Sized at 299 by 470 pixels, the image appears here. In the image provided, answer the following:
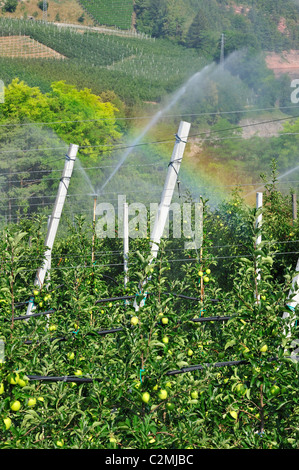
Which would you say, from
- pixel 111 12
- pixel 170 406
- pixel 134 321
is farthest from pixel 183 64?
pixel 170 406

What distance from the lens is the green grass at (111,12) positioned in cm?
8725

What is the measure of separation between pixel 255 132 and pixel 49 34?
30759mm

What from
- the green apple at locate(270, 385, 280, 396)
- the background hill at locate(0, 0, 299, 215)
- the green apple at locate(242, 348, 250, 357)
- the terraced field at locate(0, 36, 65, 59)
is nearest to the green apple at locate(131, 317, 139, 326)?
the green apple at locate(242, 348, 250, 357)

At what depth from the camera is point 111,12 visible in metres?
87.9

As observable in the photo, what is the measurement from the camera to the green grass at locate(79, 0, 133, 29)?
87.2m

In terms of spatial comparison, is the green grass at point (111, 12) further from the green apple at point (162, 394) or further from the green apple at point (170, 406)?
the green apple at point (162, 394)

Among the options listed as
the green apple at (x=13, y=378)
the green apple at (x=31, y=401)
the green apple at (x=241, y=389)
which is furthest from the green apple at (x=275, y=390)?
the green apple at (x=13, y=378)

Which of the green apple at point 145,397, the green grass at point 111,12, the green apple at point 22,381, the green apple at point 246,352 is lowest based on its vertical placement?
the green apple at point 145,397

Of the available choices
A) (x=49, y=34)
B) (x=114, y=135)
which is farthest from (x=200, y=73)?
(x=114, y=135)

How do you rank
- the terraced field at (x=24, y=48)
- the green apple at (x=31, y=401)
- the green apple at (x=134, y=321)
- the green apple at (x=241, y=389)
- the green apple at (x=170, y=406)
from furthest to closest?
the terraced field at (x=24, y=48), the green apple at (x=134, y=321), the green apple at (x=170, y=406), the green apple at (x=241, y=389), the green apple at (x=31, y=401)

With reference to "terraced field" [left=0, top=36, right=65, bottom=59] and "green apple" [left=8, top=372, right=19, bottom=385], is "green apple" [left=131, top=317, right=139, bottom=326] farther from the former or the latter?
"terraced field" [left=0, top=36, right=65, bottom=59]

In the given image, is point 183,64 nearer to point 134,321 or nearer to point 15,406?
point 134,321

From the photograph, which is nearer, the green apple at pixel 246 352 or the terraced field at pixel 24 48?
the green apple at pixel 246 352

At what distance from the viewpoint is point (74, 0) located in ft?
292
